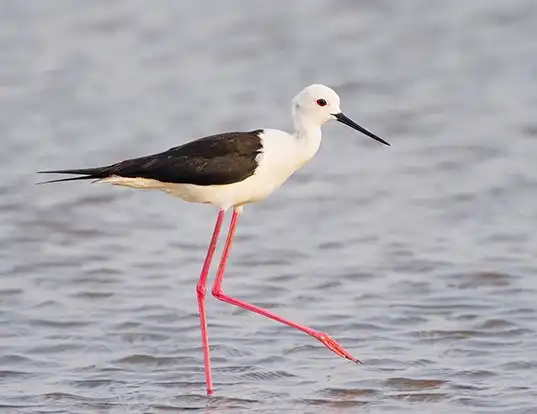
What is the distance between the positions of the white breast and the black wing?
4cm

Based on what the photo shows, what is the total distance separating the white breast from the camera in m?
6.96

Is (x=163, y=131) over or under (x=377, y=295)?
over

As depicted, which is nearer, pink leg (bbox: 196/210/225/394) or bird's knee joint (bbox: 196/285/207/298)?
pink leg (bbox: 196/210/225/394)

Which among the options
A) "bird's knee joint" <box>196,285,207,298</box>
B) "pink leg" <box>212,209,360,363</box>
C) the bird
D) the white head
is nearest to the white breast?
the bird

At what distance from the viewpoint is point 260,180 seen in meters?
7.00

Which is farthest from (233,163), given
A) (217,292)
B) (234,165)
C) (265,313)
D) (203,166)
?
(217,292)

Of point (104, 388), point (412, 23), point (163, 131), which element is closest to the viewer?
point (104, 388)

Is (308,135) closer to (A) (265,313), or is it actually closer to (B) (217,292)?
(A) (265,313)

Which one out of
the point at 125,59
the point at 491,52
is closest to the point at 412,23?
the point at 491,52

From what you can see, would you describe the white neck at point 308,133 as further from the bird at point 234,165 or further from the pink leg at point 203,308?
the pink leg at point 203,308

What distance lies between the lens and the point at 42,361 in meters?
7.24

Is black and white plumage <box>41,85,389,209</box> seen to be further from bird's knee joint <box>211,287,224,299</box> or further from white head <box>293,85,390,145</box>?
bird's knee joint <box>211,287,224,299</box>

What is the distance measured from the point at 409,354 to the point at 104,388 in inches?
62.2

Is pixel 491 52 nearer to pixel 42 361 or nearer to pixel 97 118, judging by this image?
pixel 97 118
